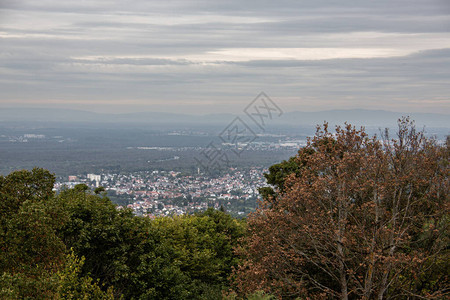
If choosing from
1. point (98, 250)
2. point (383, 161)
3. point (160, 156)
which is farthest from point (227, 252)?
point (160, 156)

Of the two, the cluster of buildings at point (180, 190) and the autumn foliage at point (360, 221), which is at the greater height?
the autumn foliage at point (360, 221)

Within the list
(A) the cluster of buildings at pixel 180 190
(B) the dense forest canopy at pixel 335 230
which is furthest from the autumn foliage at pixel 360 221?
(A) the cluster of buildings at pixel 180 190

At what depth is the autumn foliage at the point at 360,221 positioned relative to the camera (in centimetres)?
1336

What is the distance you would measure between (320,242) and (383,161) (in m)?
3.41

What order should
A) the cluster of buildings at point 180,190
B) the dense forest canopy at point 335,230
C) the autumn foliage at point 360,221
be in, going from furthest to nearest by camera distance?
the cluster of buildings at point 180,190 → the autumn foliage at point 360,221 → the dense forest canopy at point 335,230

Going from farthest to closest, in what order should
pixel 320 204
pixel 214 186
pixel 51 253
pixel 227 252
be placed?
pixel 214 186, pixel 227 252, pixel 320 204, pixel 51 253

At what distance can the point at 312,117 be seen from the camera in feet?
272

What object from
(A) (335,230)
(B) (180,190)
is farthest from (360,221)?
(B) (180,190)

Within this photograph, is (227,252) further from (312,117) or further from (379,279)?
(312,117)

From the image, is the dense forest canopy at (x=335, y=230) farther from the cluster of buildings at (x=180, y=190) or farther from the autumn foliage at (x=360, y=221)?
the cluster of buildings at (x=180, y=190)

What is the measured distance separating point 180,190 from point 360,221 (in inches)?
2735

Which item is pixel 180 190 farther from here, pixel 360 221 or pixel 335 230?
Answer: pixel 335 230

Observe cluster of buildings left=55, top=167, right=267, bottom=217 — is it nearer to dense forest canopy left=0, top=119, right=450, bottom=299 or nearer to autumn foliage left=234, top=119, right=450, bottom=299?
dense forest canopy left=0, top=119, right=450, bottom=299

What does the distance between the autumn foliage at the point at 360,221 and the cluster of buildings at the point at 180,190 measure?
41.4 metres
